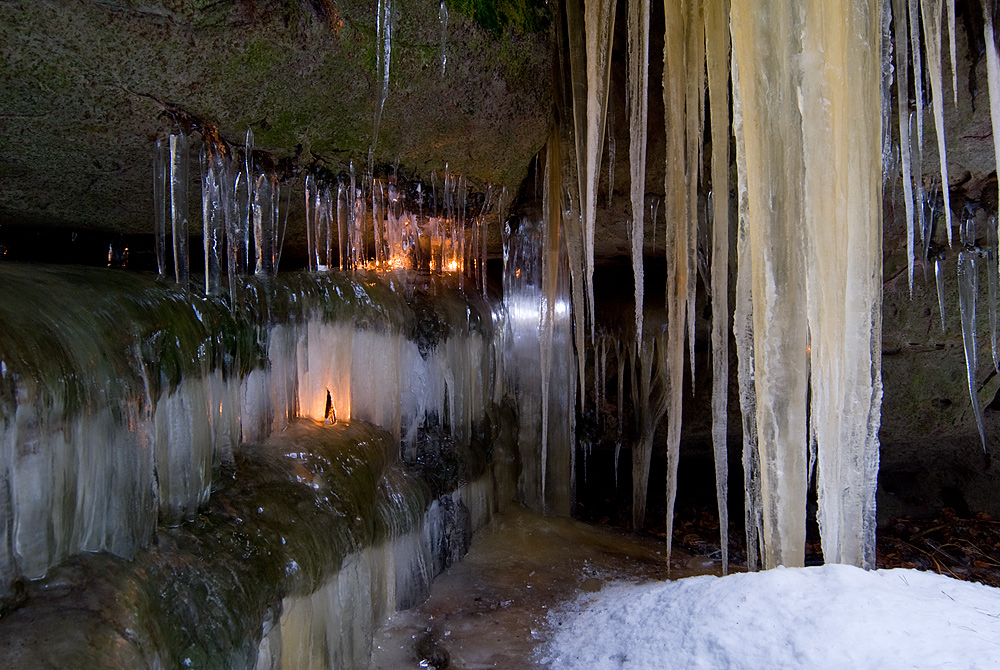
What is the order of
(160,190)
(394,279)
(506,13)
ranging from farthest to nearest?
(394,279)
(506,13)
(160,190)

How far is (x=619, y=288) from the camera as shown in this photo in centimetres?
734

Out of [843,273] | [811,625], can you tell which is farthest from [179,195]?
[811,625]

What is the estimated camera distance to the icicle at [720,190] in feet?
11.4

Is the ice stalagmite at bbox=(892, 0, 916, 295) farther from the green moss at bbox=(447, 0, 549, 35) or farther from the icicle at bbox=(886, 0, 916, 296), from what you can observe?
the green moss at bbox=(447, 0, 549, 35)

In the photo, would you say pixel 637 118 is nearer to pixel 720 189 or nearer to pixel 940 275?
pixel 720 189

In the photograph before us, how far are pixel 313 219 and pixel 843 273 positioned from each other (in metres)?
3.23

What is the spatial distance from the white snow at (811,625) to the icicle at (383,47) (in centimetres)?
298

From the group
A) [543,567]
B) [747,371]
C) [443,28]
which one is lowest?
[543,567]

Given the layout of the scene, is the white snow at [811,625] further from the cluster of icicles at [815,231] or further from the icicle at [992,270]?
the icicle at [992,270]

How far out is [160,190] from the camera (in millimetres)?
3363

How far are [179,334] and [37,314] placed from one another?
62cm

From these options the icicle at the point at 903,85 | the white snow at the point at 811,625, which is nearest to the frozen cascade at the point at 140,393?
the white snow at the point at 811,625

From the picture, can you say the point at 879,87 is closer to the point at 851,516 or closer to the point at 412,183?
→ the point at 851,516

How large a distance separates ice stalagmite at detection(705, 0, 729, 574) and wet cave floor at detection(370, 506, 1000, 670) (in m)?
1.35
